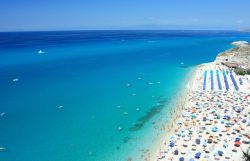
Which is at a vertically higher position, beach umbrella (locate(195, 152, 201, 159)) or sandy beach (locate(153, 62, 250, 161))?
sandy beach (locate(153, 62, 250, 161))

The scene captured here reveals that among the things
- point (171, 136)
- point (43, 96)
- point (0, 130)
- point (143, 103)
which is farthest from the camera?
point (43, 96)

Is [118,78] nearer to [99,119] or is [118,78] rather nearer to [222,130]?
[99,119]

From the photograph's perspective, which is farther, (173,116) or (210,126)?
(173,116)

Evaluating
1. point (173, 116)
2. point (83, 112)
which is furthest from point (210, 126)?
point (83, 112)

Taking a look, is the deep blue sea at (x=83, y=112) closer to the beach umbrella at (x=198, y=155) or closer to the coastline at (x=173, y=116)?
the coastline at (x=173, y=116)

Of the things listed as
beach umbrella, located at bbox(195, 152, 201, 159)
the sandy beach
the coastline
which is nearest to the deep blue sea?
the coastline

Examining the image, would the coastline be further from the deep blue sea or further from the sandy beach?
the deep blue sea

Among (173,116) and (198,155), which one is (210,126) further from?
(198,155)

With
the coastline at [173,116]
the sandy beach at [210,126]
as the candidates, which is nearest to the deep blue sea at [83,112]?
the coastline at [173,116]

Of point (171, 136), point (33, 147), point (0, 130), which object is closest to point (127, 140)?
point (171, 136)
